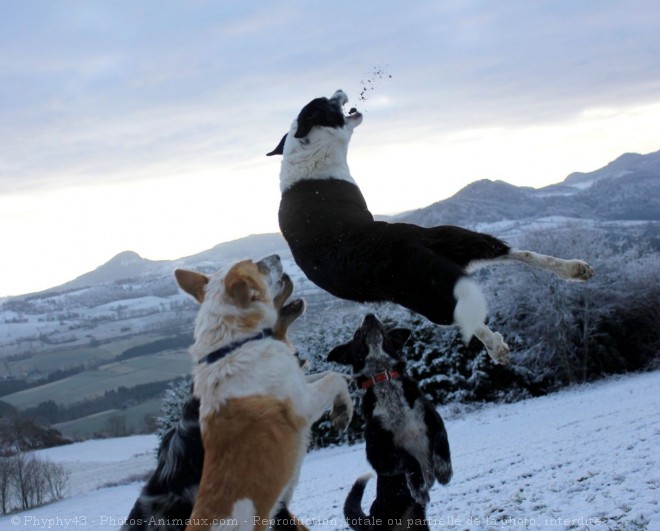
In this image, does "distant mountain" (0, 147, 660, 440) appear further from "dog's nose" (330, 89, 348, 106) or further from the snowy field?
the snowy field

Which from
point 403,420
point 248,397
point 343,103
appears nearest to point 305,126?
point 343,103

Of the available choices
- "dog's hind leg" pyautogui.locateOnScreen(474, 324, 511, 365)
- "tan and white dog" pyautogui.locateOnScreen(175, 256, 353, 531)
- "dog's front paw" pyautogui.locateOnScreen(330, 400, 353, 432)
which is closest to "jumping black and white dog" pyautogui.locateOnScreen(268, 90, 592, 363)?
"dog's hind leg" pyautogui.locateOnScreen(474, 324, 511, 365)

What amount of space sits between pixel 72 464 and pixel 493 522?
38.5m

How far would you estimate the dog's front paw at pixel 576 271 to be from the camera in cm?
385

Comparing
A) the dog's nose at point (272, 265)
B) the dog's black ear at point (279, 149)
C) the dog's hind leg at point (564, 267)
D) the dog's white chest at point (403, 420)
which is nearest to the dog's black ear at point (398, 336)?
the dog's white chest at point (403, 420)

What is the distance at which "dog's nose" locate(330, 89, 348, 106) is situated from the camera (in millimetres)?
3859

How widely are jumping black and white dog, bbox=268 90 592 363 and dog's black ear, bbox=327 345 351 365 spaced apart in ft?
4.96

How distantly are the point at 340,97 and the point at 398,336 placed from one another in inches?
77.4

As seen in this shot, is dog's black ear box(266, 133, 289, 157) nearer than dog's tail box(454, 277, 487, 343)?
No

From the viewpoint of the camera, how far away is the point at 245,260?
4.54 metres

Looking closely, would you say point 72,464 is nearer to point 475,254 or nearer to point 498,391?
point 498,391

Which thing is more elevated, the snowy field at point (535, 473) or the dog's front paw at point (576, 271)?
the dog's front paw at point (576, 271)

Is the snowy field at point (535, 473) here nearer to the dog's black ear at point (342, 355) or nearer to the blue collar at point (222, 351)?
the dog's black ear at point (342, 355)

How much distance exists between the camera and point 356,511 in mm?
4852
